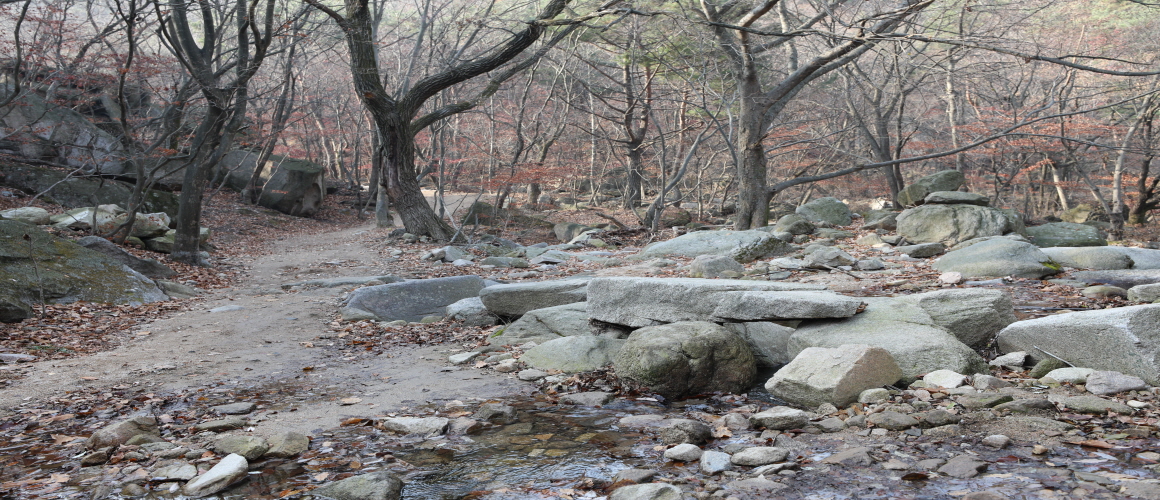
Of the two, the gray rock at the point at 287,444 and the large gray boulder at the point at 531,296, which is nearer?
the gray rock at the point at 287,444

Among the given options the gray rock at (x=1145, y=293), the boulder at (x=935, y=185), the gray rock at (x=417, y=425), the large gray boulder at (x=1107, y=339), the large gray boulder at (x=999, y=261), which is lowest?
the gray rock at (x=417, y=425)

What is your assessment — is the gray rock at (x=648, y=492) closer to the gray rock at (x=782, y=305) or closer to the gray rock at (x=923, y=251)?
the gray rock at (x=782, y=305)

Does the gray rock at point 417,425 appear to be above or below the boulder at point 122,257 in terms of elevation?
below

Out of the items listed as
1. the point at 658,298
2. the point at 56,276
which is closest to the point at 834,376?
the point at 658,298

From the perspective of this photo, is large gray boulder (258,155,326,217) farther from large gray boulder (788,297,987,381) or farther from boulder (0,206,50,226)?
large gray boulder (788,297,987,381)

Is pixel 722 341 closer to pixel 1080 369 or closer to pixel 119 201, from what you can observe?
pixel 1080 369

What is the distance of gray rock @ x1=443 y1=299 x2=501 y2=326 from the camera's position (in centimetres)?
635

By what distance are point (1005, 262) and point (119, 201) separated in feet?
50.7

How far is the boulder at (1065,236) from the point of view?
33.7 feet

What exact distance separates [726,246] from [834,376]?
20.0 feet

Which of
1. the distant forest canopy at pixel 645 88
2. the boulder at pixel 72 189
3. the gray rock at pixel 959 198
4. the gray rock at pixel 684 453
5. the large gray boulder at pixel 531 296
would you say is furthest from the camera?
the boulder at pixel 72 189

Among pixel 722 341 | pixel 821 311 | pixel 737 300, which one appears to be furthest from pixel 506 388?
pixel 821 311

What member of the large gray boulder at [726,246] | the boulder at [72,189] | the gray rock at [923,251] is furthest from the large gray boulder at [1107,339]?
the boulder at [72,189]

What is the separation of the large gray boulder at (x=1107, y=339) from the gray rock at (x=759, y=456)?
206 centimetres
